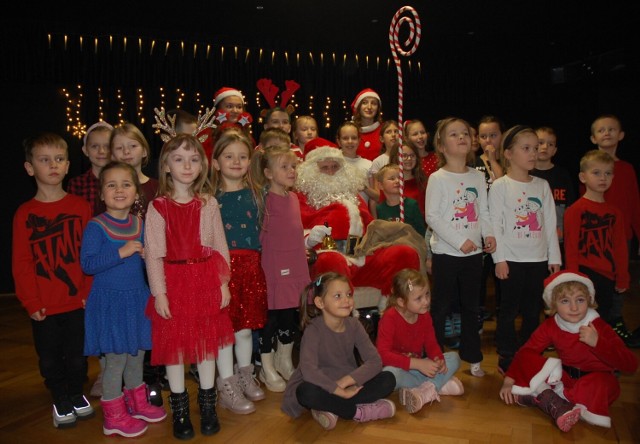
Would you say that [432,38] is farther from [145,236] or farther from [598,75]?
[145,236]

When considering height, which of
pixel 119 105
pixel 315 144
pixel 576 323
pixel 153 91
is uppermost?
pixel 153 91

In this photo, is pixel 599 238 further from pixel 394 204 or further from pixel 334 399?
pixel 334 399

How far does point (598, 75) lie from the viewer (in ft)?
27.1

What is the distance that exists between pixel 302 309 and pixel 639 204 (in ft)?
9.40

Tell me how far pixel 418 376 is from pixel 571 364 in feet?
2.64

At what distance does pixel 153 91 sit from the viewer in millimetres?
7180

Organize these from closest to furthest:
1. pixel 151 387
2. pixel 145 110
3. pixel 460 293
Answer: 1. pixel 151 387
2. pixel 460 293
3. pixel 145 110

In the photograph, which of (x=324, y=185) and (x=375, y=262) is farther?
(x=324, y=185)

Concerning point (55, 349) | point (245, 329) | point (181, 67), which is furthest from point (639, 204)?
point (181, 67)

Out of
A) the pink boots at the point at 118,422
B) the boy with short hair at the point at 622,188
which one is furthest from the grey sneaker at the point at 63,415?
A: the boy with short hair at the point at 622,188

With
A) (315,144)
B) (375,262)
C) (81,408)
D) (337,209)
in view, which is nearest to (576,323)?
(375,262)

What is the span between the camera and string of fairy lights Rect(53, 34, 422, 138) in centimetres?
673

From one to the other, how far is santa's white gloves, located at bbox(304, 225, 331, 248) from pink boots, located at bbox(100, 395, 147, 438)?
4.76 feet

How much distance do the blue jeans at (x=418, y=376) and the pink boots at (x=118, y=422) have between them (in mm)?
1309
